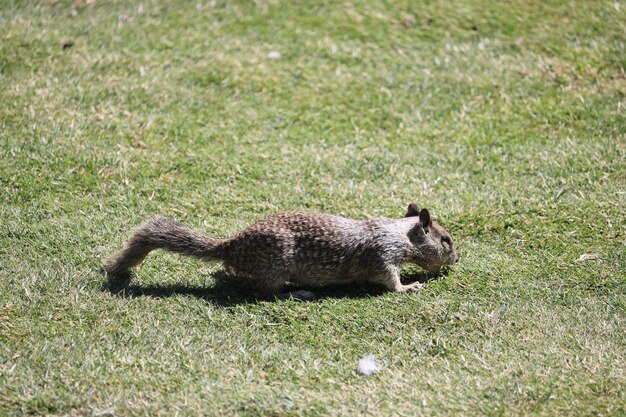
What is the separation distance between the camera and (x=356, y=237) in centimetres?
624

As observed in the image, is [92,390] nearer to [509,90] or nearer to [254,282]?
[254,282]

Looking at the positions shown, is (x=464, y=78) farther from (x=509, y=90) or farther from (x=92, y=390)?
(x=92, y=390)

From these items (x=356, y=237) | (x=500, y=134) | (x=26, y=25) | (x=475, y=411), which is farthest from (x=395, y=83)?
(x=475, y=411)

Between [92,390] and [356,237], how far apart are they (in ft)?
7.49

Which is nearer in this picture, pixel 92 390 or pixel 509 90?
pixel 92 390

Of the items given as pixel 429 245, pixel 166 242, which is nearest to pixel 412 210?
pixel 429 245

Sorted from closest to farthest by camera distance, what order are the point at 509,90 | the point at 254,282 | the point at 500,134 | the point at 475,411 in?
the point at 475,411
the point at 254,282
the point at 500,134
the point at 509,90

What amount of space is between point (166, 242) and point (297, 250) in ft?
3.23

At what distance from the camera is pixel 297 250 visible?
19.7 ft

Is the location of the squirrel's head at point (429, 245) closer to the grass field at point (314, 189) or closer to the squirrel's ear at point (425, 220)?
the squirrel's ear at point (425, 220)

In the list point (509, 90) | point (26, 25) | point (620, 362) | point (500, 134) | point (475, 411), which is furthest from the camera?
point (26, 25)

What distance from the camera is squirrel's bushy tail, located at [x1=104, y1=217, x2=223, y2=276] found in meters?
6.06

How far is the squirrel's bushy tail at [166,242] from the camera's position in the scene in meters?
6.06

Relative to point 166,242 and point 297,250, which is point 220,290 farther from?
point 297,250
